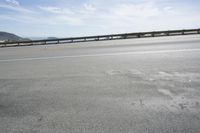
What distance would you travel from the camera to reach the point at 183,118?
11.3ft

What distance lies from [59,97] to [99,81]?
1617 millimetres

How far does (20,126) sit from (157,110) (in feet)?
7.78

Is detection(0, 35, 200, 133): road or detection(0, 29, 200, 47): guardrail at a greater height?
detection(0, 29, 200, 47): guardrail

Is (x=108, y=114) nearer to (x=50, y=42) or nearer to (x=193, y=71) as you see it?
(x=193, y=71)

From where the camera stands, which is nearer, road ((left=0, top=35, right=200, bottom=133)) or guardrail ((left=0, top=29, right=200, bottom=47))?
road ((left=0, top=35, right=200, bottom=133))

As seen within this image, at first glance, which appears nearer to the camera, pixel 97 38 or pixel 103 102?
pixel 103 102

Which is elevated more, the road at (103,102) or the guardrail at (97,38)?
the guardrail at (97,38)

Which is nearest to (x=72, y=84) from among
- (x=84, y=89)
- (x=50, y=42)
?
(x=84, y=89)

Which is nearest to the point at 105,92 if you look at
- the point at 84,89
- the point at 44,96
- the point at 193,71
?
the point at 84,89

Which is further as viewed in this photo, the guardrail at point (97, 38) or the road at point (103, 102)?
the guardrail at point (97, 38)

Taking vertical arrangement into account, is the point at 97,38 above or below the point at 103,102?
above

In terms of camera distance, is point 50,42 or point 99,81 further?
point 50,42

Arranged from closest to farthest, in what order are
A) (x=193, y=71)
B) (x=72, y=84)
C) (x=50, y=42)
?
1. (x=72, y=84)
2. (x=193, y=71)
3. (x=50, y=42)

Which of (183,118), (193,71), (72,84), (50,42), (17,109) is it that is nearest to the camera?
(183,118)
